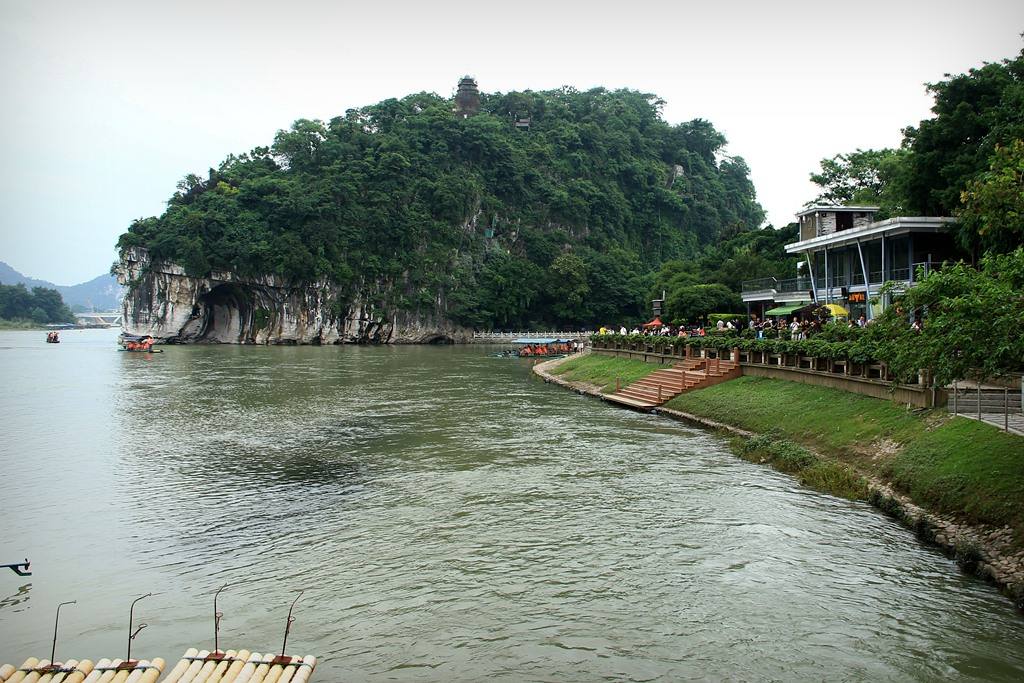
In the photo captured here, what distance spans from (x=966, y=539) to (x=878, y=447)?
5548 mm

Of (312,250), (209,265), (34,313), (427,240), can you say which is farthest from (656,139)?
(34,313)

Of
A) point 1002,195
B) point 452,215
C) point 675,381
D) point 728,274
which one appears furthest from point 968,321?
point 452,215

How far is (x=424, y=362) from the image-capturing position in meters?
64.8

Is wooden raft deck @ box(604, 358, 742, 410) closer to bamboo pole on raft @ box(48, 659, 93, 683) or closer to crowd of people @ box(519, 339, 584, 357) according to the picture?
bamboo pole on raft @ box(48, 659, 93, 683)

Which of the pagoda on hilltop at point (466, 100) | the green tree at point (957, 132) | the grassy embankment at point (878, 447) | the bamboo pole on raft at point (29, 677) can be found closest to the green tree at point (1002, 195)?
the grassy embankment at point (878, 447)

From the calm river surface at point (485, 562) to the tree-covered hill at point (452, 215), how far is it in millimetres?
77536

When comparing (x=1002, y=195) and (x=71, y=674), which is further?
(x=1002, y=195)

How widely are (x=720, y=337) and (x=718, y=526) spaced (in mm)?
19412

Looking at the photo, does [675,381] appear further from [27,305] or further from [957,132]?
[27,305]

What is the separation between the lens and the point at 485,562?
1268 centimetres

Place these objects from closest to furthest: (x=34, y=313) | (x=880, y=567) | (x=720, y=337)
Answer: (x=880, y=567), (x=720, y=337), (x=34, y=313)

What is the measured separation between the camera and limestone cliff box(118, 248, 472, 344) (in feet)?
316

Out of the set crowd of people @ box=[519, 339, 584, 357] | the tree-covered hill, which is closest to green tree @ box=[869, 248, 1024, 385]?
crowd of people @ box=[519, 339, 584, 357]

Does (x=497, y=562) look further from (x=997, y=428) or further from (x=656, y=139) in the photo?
(x=656, y=139)
